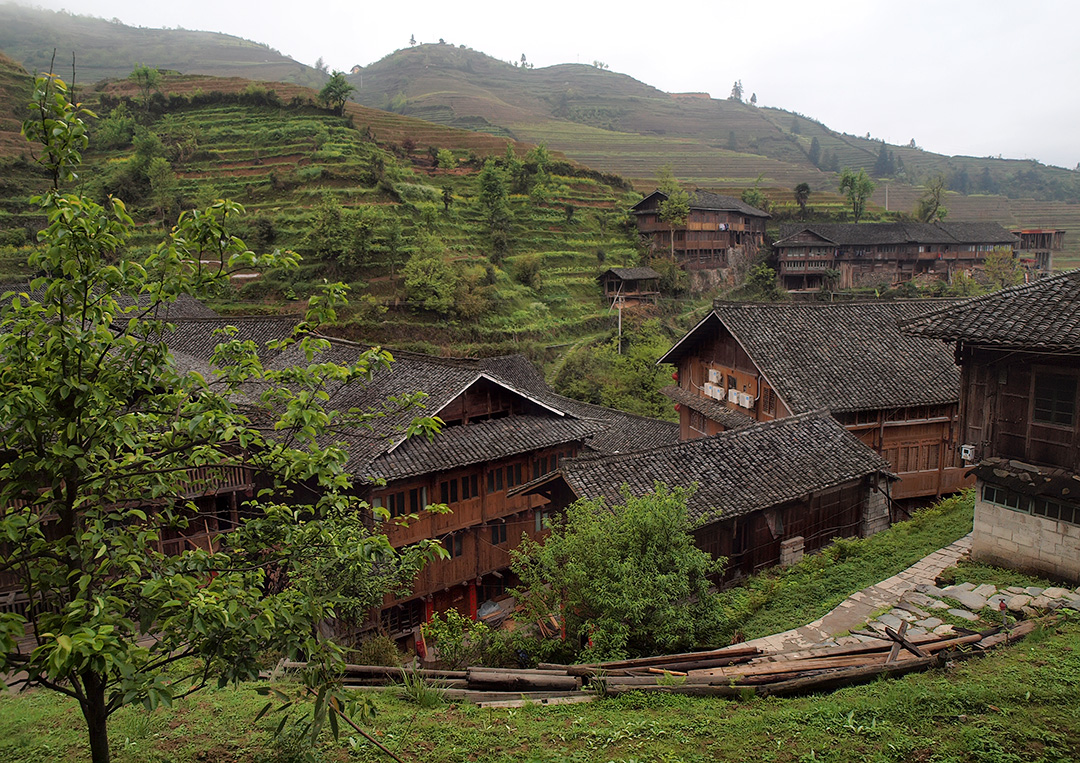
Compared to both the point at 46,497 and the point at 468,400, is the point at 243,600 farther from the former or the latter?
the point at 468,400

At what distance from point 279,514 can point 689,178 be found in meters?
111

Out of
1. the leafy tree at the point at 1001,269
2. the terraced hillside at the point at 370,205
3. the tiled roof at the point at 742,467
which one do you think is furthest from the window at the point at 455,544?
the leafy tree at the point at 1001,269

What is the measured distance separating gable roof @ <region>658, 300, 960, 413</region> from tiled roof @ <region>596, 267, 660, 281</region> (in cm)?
3103

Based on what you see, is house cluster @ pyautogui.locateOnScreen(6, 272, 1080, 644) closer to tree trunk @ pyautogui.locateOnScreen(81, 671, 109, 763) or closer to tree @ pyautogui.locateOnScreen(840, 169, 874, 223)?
tree trunk @ pyautogui.locateOnScreen(81, 671, 109, 763)

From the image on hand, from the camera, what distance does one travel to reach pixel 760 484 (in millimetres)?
16656

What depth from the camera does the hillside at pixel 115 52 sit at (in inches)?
5778

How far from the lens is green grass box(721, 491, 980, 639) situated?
526 inches

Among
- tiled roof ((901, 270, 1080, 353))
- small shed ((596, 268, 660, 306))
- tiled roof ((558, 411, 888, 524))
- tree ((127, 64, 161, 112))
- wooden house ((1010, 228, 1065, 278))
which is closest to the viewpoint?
Result: tiled roof ((901, 270, 1080, 353))

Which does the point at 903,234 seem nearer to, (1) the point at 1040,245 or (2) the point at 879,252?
(2) the point at 879,252

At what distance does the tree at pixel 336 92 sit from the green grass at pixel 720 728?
64655mm

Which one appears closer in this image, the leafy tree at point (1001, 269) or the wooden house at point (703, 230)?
the leafy tree at point (1001, 269)

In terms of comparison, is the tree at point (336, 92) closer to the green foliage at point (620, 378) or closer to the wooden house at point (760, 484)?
the green foliage at point (620, 378)

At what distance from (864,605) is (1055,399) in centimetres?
553

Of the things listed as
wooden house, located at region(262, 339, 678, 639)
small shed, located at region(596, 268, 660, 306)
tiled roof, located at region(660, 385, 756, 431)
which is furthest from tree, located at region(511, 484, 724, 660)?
small shed, located at region(596, 268, 660, 306)
